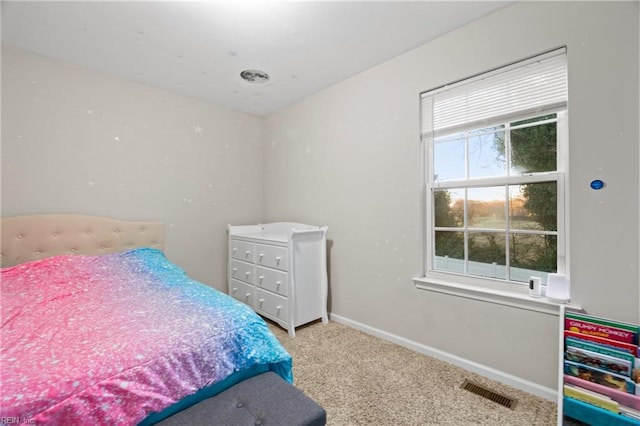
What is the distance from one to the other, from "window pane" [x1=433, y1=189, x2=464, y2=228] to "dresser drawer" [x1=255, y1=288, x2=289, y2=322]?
1463 millimetres

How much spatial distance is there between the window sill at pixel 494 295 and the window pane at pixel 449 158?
0.78 meters

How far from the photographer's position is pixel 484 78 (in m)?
1.85

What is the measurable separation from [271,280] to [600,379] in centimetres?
217

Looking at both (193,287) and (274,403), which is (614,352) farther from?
(193,287)

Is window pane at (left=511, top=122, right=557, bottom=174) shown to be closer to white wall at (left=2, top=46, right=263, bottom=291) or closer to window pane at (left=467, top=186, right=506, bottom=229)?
window pane at (left=467, top=186, right=506, bottom=229)

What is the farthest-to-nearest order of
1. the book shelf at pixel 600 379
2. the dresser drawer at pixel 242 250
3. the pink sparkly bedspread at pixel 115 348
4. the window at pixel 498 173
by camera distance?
the dresser drawer at pixel 242 250 → the window at pixel 498 173 → the book shelf at pixel 600 379 → the pink sparkly bedspread at pixel 115 348

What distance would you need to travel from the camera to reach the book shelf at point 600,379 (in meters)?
1.15

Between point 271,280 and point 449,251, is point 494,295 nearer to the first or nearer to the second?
point 449,251

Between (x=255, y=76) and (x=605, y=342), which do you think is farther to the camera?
(x=255, y=76)

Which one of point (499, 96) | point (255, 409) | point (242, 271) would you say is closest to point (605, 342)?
point (499, 96)

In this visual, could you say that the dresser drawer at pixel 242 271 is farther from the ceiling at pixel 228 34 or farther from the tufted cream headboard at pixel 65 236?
the ceiling at pixel 228 34

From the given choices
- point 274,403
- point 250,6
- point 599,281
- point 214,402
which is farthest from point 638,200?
point 250,6

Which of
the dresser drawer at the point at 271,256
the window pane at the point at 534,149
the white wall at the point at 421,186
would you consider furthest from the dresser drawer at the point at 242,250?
the window pane at the point at 534,149

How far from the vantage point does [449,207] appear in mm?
2088
